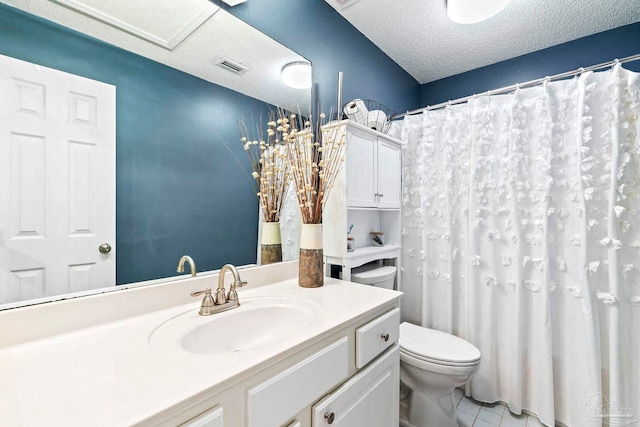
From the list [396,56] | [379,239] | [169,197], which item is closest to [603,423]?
[379,239]

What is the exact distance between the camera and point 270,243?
139 centimetres

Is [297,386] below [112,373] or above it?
below

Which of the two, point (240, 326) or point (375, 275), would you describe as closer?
point (240, 326)

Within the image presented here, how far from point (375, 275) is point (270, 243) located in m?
0.76

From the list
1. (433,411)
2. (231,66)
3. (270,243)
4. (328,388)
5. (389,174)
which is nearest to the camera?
(328,388)

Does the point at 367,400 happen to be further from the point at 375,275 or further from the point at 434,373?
the point at 375,275

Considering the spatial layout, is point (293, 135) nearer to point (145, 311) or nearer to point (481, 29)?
point (145, 311)

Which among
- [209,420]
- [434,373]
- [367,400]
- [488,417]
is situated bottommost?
[488,417]

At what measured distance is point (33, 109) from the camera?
78 centimetres

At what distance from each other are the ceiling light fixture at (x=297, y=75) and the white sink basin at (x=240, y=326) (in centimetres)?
113

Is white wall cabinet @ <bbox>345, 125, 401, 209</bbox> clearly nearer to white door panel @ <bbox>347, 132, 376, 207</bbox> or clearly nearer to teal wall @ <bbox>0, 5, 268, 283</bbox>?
white door panel @ <bbox>347, 132, 376, 207</bbox>

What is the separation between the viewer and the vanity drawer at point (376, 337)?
978mm

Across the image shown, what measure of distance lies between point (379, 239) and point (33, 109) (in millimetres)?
1853

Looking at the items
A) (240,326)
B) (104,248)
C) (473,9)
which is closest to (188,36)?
(104,248)
